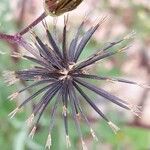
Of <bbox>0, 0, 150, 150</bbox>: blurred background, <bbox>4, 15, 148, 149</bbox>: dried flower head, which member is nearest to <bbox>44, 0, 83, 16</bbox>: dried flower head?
<bbox>4, 15, 148, 149</bbox>: dried flower head

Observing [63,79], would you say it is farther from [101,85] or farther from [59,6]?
[101,85]

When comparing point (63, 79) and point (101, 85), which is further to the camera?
point (101, 85)

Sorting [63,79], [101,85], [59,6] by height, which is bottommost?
[101,85]

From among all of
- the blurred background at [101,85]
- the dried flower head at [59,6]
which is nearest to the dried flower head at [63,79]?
the dried flower head at [59,6]

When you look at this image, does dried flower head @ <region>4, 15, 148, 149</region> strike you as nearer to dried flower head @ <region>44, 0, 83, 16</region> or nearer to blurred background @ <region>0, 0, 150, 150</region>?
dried flower head @ <region>44, 0, 83, 16</region>

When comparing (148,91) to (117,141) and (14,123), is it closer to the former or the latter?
(117,141)

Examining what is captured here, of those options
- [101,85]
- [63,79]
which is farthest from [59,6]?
[101,85]
